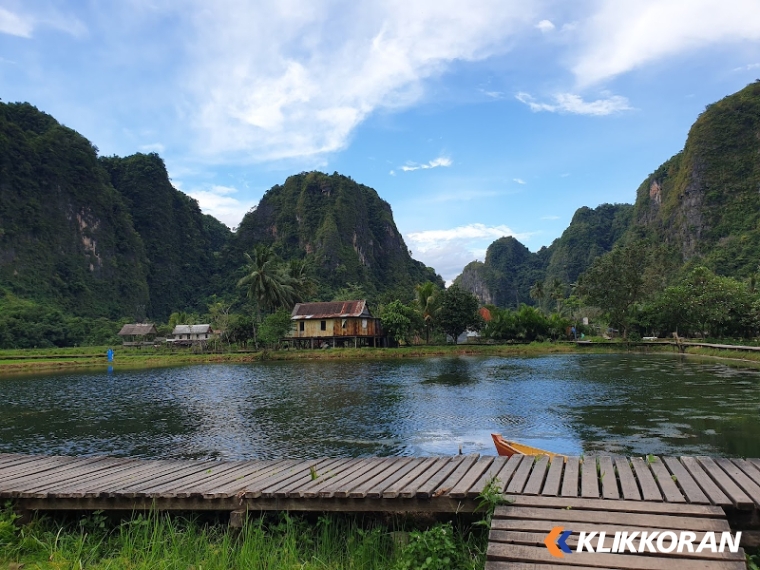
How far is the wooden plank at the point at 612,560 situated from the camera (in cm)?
418

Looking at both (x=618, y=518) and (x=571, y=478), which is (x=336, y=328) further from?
(x=618, y=518)

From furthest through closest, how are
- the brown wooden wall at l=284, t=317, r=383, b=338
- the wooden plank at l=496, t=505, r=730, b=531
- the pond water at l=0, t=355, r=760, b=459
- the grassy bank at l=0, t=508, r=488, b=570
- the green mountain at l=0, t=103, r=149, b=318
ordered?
the green mountain at l=0, t=103, r=149, b=318, the brown wooden wall at l=284, t=317, r=383, b=338, the pond water at l=0, t=355, r=760, b=459, the grassy bank at l=0, t=508, r=488, b=570, the wooden plank at l=496, t=505, r=730, b=531

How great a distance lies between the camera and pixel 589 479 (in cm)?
606

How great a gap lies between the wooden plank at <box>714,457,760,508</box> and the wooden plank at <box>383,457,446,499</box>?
11.8 ft

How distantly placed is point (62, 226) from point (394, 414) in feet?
348

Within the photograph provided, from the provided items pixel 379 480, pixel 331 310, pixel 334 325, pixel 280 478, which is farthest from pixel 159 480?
pixel 331 310

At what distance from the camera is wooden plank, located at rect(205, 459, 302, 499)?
6.38 m

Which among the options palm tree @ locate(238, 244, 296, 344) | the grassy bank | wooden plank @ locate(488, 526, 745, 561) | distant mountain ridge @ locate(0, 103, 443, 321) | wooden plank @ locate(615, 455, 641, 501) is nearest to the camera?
wooden plank @ locate(488, 526, 745, 561)

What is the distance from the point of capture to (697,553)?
14.3ft

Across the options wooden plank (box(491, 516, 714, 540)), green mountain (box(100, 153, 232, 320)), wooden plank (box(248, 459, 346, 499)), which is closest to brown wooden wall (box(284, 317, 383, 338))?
wooden plank (box(248, 459, 346, 499))

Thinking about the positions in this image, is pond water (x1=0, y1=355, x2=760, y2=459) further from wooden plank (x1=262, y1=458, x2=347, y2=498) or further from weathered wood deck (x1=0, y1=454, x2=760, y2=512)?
weathered wood deck (x1=0, y1=454, x2=760, y2=512)

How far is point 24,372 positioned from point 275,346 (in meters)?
24.2

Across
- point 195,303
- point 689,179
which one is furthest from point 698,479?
point 195,303

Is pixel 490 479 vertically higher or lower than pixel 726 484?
lower
